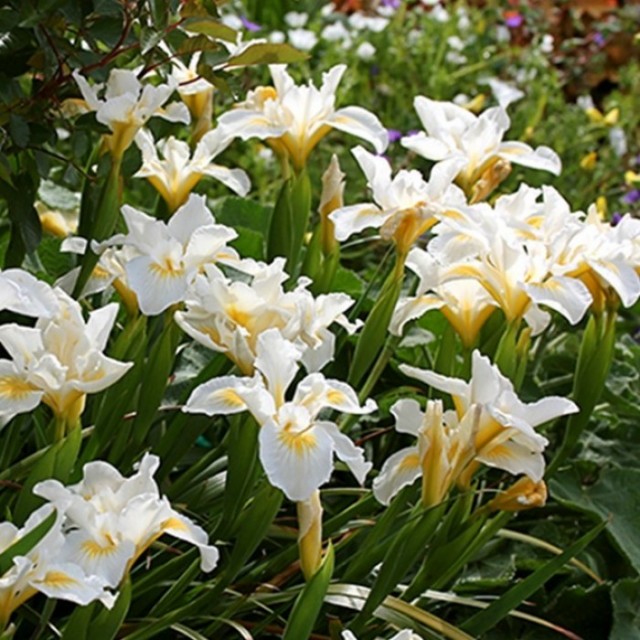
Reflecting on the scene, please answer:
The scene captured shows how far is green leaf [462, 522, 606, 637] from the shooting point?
1.34 m

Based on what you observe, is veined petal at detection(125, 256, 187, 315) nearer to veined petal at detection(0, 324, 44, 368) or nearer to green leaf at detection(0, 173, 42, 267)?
veined petal at detection(0, 324, 44, 368)

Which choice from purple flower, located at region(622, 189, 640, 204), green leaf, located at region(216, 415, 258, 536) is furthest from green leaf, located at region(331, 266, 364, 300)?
purple flower, located at region(622, 189, 640, 204)

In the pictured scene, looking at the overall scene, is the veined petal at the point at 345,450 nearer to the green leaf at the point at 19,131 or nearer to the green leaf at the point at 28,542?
the green leaf at the point at 28,542

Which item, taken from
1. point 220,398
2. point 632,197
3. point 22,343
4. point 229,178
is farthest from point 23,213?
point 632,197

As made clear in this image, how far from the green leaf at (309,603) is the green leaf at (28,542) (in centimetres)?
25

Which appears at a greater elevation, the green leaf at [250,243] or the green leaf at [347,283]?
the green leaf at [250,243]

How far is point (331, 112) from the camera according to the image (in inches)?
65.9

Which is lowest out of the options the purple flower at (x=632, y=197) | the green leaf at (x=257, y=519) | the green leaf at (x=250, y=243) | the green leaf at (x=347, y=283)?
the purple flower at (x=632, y=197)

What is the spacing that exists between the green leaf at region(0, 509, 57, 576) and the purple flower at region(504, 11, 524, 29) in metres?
4.02

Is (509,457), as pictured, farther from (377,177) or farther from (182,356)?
(182,356)

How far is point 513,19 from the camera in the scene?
Answer: 4.84 m

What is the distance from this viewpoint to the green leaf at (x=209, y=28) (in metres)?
1.46

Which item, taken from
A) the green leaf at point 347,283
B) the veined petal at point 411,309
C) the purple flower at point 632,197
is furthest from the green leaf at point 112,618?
the purple flower at point 632,197

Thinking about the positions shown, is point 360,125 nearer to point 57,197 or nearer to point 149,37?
point 149,37
